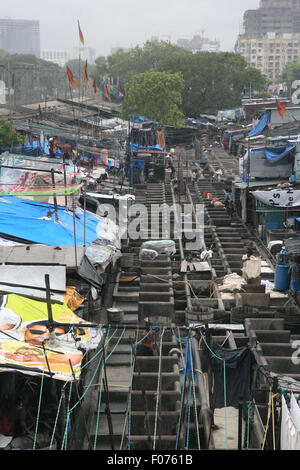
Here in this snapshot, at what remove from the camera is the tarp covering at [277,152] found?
1049 inches

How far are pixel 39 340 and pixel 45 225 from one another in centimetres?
725

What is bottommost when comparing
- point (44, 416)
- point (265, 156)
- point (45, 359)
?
point (44, 416)

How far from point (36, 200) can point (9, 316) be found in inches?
359

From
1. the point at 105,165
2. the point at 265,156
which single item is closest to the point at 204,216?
the point at 265,156

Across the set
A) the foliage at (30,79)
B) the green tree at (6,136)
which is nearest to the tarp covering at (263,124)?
the green tree at (6,136)

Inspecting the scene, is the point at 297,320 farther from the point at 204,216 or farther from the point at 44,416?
the point at 204,216

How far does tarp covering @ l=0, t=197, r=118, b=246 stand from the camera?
1752cm

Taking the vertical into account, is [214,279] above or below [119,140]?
below

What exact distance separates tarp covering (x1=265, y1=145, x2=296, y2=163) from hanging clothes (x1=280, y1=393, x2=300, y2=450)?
61.7 feet

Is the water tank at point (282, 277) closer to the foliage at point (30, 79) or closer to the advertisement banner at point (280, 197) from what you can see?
the advertisement banner at point (280, 197)

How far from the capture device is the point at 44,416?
457 inches

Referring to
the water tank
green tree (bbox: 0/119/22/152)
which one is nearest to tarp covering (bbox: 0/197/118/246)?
the water tank

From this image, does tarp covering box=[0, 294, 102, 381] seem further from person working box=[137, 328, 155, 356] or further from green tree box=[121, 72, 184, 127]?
green tree box=[121, 72, 184, 127]

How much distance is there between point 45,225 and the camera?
60.2 ft
